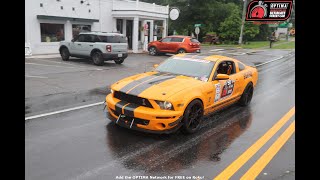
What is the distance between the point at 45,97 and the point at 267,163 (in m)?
6.69

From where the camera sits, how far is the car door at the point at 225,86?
7.22m

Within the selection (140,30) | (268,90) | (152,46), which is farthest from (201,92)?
(140,30)

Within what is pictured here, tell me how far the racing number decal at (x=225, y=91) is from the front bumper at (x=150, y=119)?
5.12ft

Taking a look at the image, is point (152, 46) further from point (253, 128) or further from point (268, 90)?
point (253, 128)

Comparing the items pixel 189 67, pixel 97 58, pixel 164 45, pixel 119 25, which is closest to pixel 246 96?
pixel 189 67

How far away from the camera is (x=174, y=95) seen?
238 inches

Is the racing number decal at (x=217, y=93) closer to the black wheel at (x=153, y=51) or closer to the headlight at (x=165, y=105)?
the headlight at (x=165, y=105)

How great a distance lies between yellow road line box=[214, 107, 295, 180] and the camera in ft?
15.8

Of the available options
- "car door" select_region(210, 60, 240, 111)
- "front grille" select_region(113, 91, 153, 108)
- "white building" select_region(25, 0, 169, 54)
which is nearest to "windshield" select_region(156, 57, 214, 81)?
"car door" select_region(210, 60, 240, 111)

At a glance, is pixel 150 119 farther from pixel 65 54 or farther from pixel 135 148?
pixel 65 54

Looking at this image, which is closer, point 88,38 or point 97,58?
point 97,58

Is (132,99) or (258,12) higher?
(258,12)

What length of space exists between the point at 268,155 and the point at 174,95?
6.60 feet

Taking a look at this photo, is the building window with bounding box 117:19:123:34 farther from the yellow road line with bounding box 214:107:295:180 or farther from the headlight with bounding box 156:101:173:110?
the headlight with bounding box 156:101:173:110
